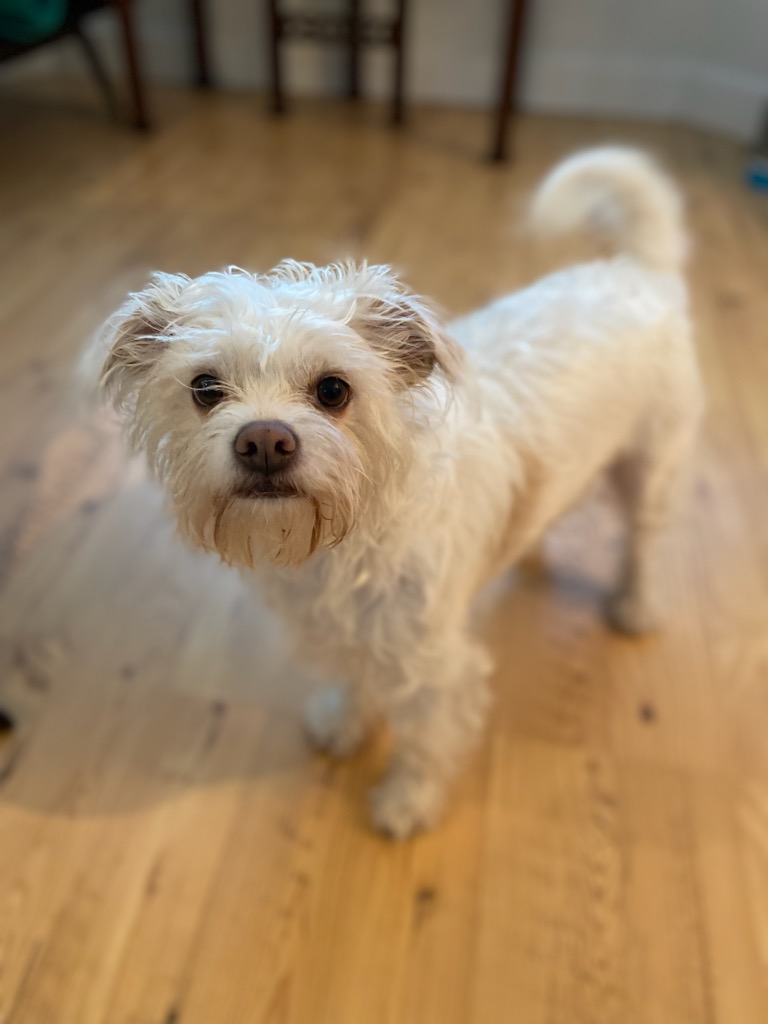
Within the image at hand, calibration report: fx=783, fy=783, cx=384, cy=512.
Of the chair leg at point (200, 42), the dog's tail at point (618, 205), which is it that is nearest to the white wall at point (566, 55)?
the chair leg at point (200, 42)

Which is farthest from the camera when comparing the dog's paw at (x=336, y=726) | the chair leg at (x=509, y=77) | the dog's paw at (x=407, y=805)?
the chair leg at (x=509, y=77)

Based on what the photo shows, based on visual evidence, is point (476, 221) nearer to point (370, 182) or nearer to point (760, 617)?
point (370, 182)

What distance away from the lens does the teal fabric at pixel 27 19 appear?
2580 mm

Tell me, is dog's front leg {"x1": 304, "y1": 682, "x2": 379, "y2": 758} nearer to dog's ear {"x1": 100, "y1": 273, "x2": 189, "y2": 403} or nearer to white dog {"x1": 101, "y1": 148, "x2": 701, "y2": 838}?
white dog {"x1": 101, "y1": 148, "x2": 701, "y2": 838}

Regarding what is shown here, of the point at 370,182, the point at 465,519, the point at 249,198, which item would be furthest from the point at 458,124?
the point at 465,519

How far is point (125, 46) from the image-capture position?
123 inches

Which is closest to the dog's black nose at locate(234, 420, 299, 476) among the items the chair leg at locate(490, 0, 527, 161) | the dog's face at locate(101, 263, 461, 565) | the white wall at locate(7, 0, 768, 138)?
the dog's face at locate(101, 263, 461, 565)

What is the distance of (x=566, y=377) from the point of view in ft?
3.76

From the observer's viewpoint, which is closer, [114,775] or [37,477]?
[114,775]

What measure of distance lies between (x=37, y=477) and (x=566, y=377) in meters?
1.27

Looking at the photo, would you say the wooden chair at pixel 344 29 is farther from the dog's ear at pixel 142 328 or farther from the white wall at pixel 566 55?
the dog's ear at pixel 142 328

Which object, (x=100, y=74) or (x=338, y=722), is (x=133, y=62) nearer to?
(x=100, y=74)

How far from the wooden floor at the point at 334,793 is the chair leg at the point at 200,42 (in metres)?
2.15

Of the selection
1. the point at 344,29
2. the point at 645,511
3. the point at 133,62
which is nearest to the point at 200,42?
the point at 133,62
